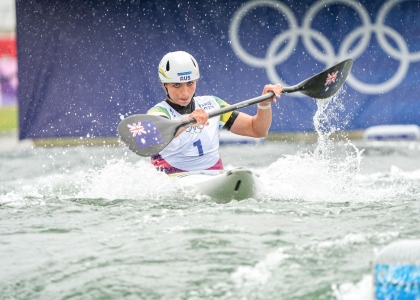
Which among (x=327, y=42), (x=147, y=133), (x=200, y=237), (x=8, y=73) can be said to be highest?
(x=327, y=42)

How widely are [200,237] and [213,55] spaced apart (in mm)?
7403

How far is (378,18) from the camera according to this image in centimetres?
1142

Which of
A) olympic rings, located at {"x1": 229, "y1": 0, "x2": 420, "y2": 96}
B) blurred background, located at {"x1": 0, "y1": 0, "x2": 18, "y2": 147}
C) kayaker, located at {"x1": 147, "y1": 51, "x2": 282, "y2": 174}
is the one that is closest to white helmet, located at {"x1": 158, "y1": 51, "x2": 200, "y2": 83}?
kayaker, located at {"x1": 147, "y1": 51, "x2": 282, "y2": 174}

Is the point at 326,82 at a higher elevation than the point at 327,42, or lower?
lower

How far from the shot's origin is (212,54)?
11.4 m

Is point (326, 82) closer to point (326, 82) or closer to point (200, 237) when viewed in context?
point (326, 82)

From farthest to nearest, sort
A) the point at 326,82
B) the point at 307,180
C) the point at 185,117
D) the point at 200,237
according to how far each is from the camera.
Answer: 1. the point at 326,82
2. the point at 307,180
3. the point at 185,117
4. the point at 200,237

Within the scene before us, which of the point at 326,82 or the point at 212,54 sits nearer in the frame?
the point at 326,82

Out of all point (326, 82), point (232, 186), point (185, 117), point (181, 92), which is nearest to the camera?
point (232, 186)

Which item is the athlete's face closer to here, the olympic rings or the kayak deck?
the kayak deck

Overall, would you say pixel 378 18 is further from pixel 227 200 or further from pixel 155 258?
pixel 155 258

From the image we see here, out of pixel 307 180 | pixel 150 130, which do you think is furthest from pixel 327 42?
pixel 150 130

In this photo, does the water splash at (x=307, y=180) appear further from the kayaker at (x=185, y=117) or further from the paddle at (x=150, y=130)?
the paddle at (x=150, y=130)

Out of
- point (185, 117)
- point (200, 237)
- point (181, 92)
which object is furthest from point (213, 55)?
point (200, 237)
